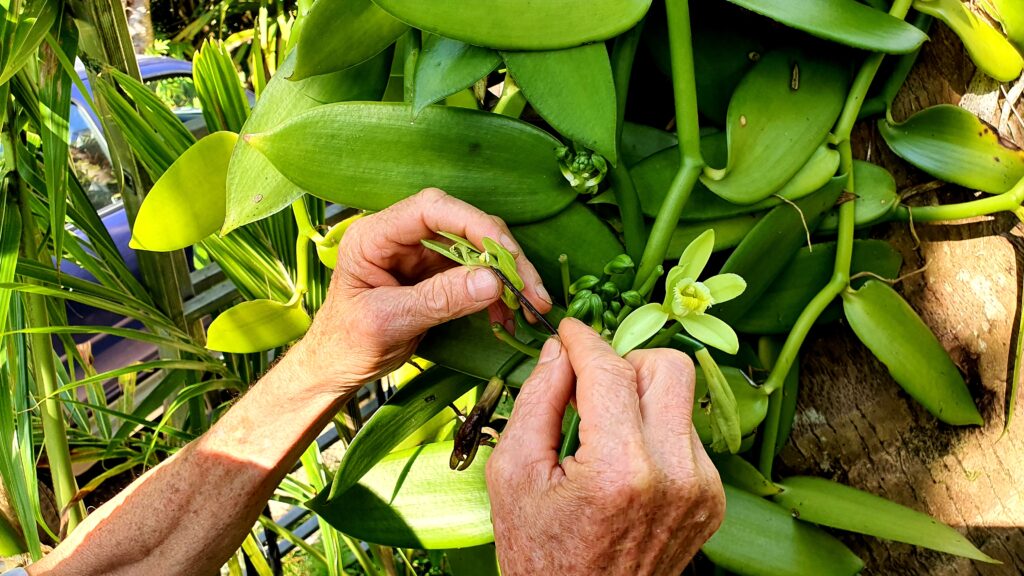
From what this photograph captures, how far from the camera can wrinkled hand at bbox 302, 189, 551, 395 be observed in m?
0.50

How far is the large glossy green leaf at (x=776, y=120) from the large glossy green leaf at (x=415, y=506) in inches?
11.9

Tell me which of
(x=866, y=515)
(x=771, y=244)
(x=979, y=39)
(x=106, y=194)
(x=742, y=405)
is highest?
(x=979, y=39)

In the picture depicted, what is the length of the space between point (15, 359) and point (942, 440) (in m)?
0.86

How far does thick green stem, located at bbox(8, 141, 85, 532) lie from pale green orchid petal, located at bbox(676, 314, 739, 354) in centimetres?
68

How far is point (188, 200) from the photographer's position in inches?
24.8

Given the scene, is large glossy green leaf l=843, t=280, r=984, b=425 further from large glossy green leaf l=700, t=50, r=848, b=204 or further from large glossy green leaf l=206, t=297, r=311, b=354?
large glossy green leaf l=206, t=297, r=311, b=354

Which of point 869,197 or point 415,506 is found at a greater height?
point 869,197

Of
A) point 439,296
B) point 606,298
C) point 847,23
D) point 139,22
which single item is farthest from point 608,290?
point 139,22

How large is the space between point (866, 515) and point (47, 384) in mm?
818

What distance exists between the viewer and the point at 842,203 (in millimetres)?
591

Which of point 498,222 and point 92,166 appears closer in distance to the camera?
point 498,222

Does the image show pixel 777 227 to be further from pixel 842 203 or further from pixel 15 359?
pixel 15 359

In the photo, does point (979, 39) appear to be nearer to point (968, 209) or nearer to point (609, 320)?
point (968, 209)

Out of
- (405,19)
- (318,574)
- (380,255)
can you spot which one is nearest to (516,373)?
(380,255)
